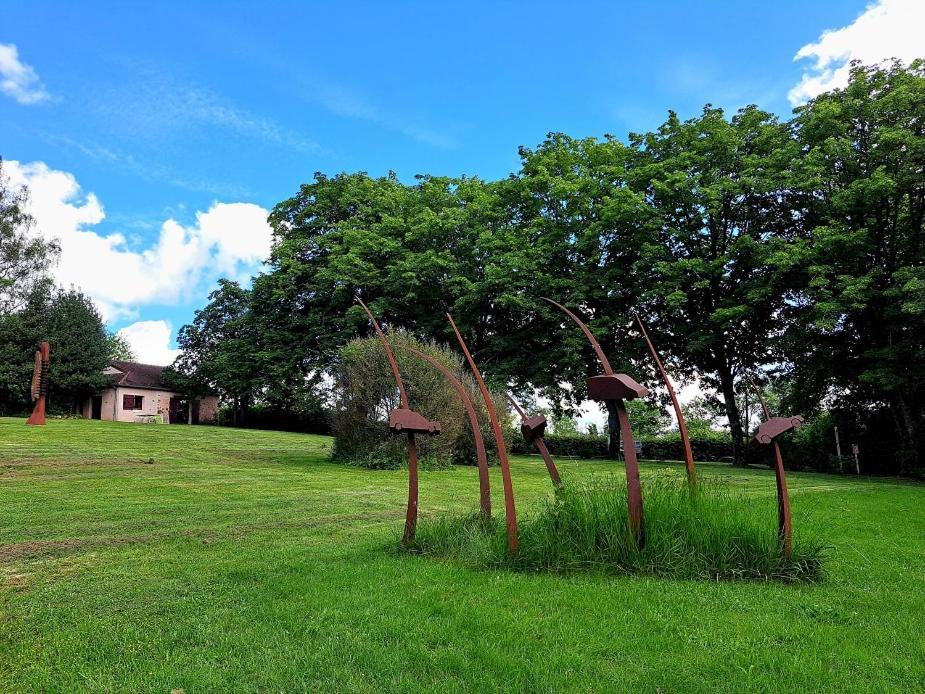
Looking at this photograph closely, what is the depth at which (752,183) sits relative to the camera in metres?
21.9

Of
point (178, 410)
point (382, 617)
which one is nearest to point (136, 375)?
point (178, 410)

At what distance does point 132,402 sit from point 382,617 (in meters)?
44.0

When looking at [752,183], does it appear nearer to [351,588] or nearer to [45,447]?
[351,588]

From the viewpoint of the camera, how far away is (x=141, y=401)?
42.4 metres

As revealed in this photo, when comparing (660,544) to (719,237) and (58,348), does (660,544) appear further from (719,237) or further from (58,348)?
(58,348)

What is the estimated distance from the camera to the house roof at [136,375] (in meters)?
41.8

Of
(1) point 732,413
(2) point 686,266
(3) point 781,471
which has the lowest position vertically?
(3) point 781,471

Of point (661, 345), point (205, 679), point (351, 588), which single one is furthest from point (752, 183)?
point (205, 679)

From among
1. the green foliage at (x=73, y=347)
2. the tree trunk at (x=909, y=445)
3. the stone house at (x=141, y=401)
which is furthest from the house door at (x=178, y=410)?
the tree trunk at (x=909, y=445)

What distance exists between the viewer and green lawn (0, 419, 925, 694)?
3.06m

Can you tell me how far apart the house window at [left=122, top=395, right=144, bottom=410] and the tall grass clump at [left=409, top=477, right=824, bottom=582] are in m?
42.1

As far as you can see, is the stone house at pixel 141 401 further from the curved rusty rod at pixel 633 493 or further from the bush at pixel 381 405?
the curved rusty rod at pixel 633 493

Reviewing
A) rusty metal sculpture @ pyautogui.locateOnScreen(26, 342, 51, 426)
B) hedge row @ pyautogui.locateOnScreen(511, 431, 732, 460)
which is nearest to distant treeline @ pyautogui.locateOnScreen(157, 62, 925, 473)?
hedge row @ pyautogui.locateOnScreen(511, 431, 732, 460)

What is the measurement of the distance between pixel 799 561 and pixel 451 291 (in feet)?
74.8
